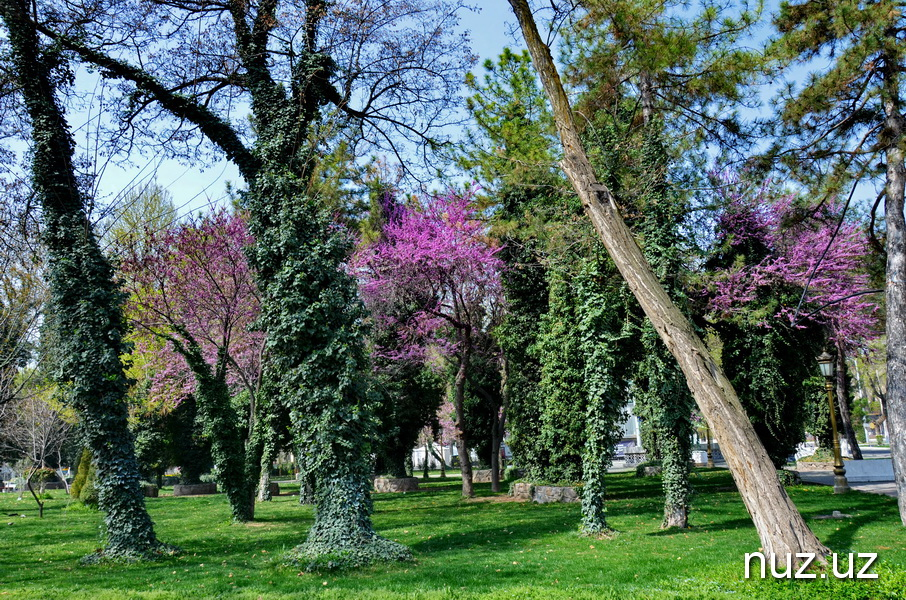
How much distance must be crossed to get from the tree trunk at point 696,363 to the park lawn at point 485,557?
622mm

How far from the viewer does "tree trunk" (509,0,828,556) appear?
6.39 metres

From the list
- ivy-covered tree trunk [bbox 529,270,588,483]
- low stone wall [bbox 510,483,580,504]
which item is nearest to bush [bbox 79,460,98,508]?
low stone wall [bbox 510,483,580,504]

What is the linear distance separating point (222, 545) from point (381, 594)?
5.36 m

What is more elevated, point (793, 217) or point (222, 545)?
point (793, 217)

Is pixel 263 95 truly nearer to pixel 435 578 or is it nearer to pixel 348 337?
pixel 348 337

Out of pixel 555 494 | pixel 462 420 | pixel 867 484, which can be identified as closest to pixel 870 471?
pixel 867 484

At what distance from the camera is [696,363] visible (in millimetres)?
7051

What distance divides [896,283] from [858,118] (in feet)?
10.1

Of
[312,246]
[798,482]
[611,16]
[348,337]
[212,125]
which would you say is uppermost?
[611,16]

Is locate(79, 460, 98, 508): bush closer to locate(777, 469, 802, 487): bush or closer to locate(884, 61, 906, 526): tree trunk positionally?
locate(777, 469, 802, 487): bush

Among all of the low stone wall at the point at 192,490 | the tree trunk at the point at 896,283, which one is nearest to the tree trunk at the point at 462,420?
the tree trunk at the point at 896,283

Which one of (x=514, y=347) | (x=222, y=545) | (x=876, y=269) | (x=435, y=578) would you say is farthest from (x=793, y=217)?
(x=222, y=545)

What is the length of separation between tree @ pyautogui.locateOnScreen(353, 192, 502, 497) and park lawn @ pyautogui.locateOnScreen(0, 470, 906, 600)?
5237 millimetres

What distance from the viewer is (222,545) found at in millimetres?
10820
